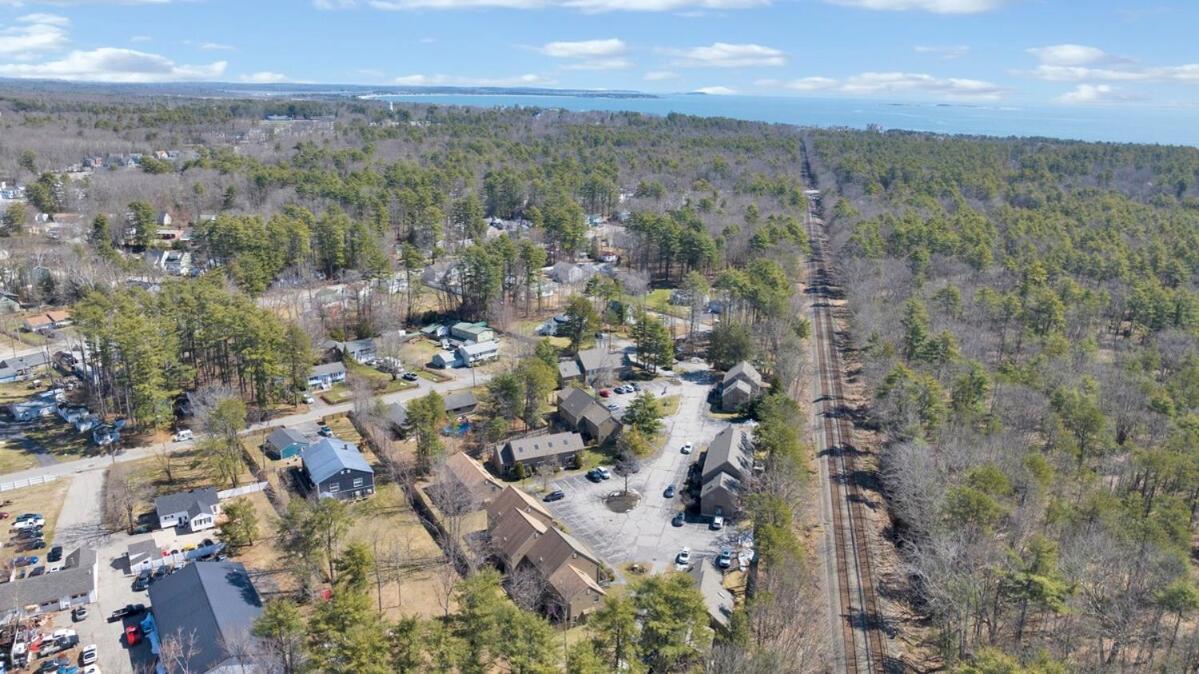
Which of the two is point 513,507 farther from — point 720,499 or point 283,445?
point 283,445

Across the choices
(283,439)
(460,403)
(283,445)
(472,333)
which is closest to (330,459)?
(283,445)

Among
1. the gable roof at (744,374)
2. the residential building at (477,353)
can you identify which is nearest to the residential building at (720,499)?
the gable roof at (744,374)

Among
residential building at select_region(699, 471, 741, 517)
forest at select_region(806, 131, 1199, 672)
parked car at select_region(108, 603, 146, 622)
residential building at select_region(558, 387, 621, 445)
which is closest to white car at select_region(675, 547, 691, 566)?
residential building at select_region(699, 471, 741, 517)

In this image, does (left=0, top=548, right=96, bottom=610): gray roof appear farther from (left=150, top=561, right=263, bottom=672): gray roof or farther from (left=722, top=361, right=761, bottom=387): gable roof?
(left=722, top=361, right=761, bottom=387): gable roof

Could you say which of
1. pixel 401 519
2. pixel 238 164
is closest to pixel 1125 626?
pixel 401 519

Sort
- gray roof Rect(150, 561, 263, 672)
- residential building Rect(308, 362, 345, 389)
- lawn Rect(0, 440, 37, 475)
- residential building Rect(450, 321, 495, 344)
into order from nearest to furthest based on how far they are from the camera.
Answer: gray roof Rect(150, 561, 263, 672)
lawn Rect(0, 440, 37, 475)
residential building Rect(308, 362, 345, 389)
residential building Rect(450, 321, 495, 344)

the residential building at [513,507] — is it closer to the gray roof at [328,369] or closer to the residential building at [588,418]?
the residential building at [588,418]

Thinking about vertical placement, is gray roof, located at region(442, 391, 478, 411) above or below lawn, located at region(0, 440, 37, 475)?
above
